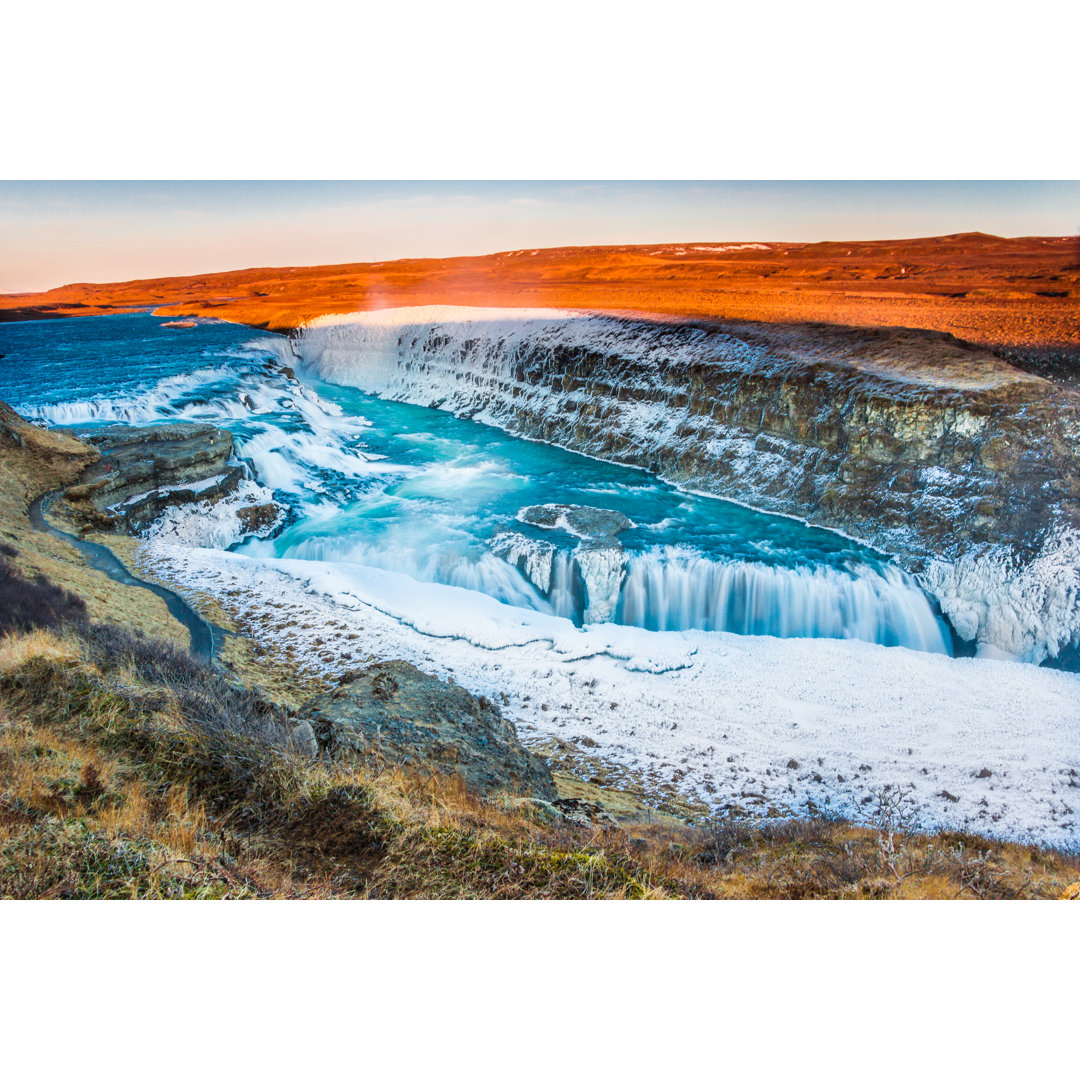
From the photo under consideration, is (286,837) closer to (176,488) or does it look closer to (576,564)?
(576,564)

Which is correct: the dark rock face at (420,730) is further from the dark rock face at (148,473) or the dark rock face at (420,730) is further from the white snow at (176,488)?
the white snow at (176,488)

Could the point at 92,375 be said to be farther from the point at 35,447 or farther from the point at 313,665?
the point at 313,665

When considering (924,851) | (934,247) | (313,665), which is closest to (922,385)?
(934,247)

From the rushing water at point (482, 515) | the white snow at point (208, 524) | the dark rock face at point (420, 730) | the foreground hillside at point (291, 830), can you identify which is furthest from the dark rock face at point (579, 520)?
the foreground hillside at point (291, 830)

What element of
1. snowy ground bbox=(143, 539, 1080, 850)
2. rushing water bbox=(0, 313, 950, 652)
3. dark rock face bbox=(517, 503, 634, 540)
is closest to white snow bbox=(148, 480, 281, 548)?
rushing water bbox=(0, 313, 950, 652)

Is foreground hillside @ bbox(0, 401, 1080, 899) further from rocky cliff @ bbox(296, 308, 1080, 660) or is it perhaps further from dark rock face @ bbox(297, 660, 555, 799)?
rocky cliff @ bbox(296, 308, 1080, 660)
